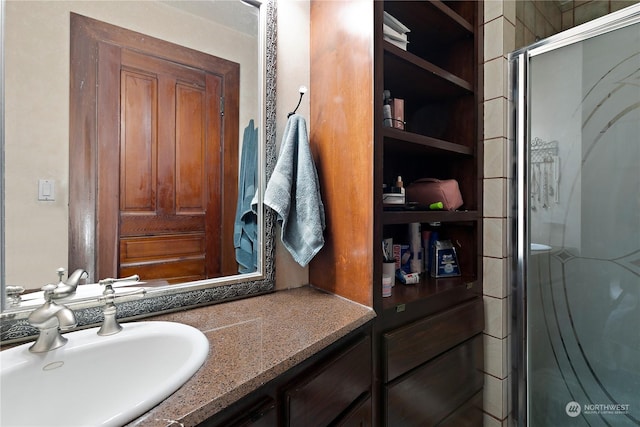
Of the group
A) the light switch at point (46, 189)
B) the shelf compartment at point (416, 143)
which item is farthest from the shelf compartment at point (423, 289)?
the light switch at point (46, 189)

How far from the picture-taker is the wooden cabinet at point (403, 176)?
858 mm

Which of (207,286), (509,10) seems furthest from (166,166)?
(509,10)

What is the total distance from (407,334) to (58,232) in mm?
982

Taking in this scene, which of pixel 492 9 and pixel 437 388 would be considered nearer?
pixel 437 388

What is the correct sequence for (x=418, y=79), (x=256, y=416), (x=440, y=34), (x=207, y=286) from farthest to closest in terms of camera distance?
(x=440, y=34) < (x=418, y=79) < (x=207, y=286) < (x=256, y=416)

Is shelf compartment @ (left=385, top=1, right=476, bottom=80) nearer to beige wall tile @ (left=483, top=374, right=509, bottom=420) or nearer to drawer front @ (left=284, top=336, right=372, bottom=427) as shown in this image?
drawer front @ (left=284, top=336, right=372, bottom=427)

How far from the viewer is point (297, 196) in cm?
95

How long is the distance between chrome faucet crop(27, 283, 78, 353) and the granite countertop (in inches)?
9.4

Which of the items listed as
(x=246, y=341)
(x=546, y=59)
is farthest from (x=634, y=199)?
(x=246, y=341)

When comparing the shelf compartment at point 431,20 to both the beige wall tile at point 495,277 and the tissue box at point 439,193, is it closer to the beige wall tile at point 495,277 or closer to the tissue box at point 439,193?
the tissue box at point 439,193

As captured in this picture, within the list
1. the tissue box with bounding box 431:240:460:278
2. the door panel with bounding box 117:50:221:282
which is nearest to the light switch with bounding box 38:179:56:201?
the door panel with bounding box 117:50:221:282

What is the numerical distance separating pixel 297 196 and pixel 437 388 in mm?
829

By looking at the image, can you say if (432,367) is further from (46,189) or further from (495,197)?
(46,189)

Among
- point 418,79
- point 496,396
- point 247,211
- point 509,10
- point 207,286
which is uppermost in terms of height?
point 509,10
